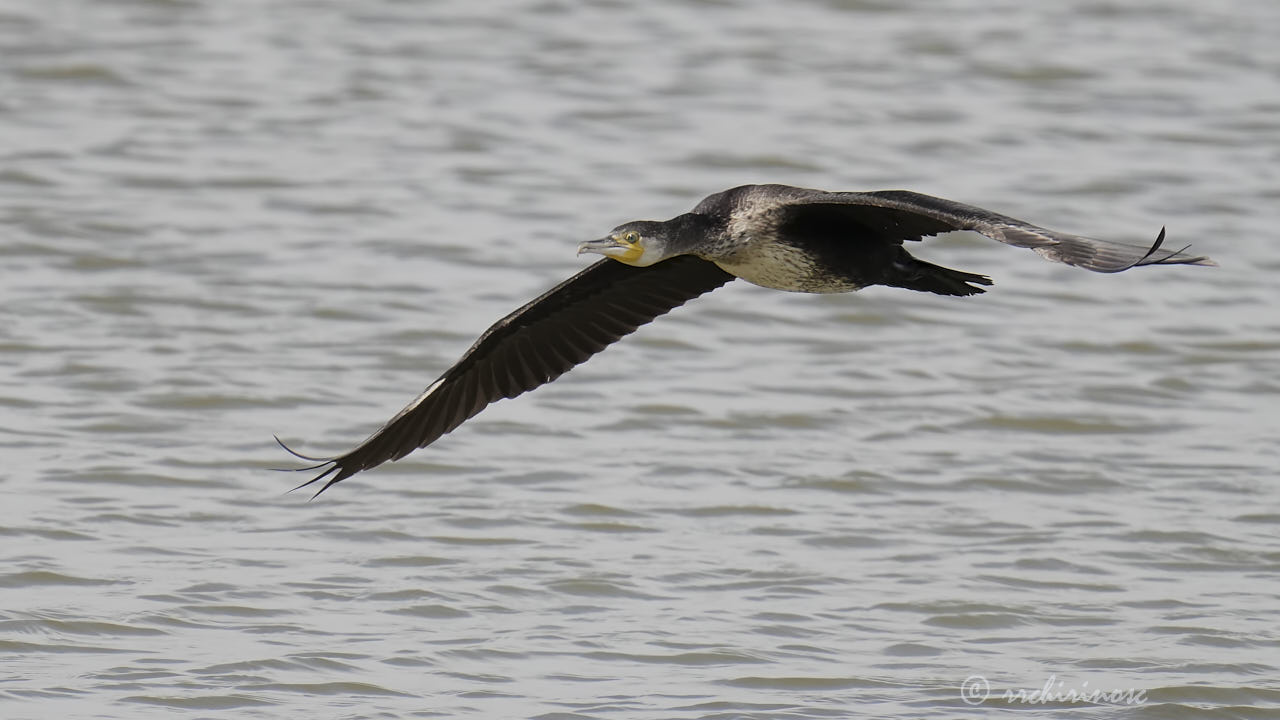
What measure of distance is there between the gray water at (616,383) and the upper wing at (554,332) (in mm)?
710

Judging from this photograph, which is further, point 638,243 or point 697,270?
point 697,270

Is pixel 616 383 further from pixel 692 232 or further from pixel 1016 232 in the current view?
pixel 1016 232

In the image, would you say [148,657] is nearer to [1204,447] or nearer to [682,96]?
[1204,447]

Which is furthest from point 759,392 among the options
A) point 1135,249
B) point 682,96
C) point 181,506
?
point 682,96

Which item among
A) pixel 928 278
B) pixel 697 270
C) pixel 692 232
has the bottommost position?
pixel 697 270

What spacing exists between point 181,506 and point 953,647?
3022mm

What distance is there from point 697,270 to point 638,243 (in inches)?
Answer: 34.3

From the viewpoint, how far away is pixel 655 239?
274 inches

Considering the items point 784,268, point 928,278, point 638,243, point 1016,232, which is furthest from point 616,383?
point 1016,232

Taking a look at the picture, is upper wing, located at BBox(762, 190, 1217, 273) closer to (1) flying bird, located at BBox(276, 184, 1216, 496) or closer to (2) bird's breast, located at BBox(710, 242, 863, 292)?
(1) flying bird, located at BBox(276, 184, 1216, 496)

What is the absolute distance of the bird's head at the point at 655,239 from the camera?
6.94 metres

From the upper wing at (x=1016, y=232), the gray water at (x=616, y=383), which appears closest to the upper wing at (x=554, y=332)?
the gray water at (x=616, y=383)

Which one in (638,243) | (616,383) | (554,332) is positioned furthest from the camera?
(616,383)

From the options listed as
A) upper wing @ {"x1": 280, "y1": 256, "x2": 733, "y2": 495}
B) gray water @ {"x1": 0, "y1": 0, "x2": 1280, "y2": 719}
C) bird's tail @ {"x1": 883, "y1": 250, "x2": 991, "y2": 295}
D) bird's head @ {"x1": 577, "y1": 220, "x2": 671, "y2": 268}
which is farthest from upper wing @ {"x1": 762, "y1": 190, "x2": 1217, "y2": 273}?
gray water @ {"x1": 0, "y1": 0, "x2": 1280, "y2": 719}
